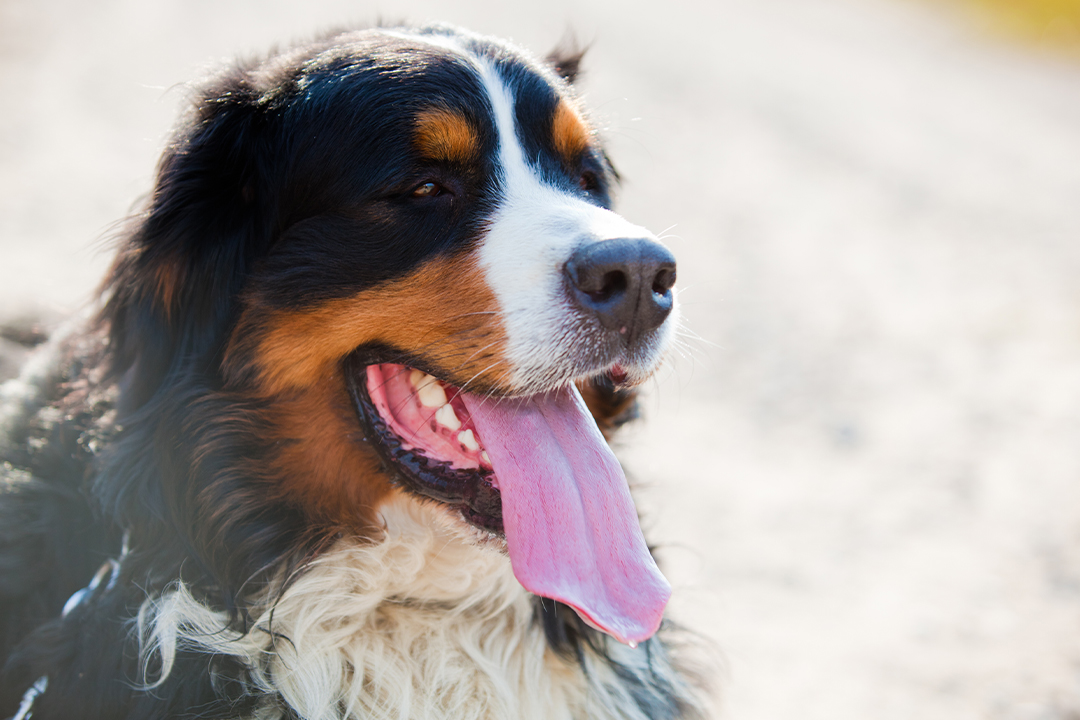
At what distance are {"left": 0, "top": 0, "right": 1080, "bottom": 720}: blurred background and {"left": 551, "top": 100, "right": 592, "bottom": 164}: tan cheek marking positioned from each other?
0.45 meters

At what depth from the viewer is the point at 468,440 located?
8.27 feet

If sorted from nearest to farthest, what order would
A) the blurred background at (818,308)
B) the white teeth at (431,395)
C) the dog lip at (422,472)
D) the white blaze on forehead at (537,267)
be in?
the white blaze on forehead at (537,267)
the dog lip at (422,472)
the white teeth at (431,395)
the blurred background at (818,308)

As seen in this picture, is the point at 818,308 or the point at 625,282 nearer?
the point at 625,282

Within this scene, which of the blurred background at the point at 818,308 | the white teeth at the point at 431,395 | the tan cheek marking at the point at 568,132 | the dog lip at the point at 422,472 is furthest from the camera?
the blurred background at the point at 818,308

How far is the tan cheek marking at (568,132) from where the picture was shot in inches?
108

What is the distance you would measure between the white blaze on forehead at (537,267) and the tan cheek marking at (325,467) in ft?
1.74

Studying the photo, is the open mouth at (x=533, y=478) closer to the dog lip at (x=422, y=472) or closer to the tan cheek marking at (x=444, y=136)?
the dog lip at (x=422, y=472)

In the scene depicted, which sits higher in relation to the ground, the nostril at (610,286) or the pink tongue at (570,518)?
the nostril at (610,286)

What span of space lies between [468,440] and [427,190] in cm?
73

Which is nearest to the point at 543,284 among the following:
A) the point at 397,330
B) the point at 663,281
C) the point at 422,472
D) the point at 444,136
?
the point at 663,281

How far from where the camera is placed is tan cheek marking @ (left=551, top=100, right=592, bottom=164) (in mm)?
2734

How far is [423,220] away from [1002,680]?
9.94ft

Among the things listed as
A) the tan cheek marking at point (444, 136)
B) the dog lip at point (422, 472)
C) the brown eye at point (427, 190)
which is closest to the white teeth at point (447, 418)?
the dog lip at point (422, 472)

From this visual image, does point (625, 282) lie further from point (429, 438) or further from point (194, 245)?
point (194, 245)
